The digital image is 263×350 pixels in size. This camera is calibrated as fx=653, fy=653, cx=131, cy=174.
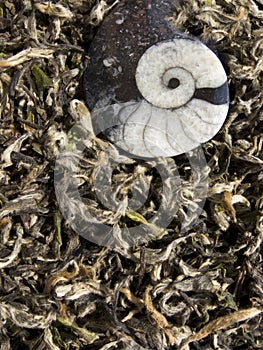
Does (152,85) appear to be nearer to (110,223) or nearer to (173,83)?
(173,83)

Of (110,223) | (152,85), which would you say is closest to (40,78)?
(152,85)

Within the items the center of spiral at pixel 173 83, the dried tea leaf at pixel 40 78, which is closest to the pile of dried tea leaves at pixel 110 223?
the dried tea leaf at pixel 40 78

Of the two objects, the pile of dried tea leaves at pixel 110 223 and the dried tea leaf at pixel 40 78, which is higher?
the dried tea leaf at pixel 40 78

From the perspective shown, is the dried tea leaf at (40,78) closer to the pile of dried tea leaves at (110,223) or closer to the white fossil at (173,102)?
the pile of dried tea leaves at (110,223)

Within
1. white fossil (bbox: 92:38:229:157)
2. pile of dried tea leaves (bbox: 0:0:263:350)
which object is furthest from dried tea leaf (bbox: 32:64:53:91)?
white fossil (bbox: 92:38:229:157)

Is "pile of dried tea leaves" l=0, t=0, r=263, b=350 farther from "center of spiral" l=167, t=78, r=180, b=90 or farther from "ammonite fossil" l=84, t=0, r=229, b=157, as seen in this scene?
"center of spiral" l=167, t=78, r=180, b=90

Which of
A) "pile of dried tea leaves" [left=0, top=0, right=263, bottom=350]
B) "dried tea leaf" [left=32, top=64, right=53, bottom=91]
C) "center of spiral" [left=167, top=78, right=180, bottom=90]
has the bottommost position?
"pile of dried tea leaves" [left=0, top=0, right=263, bottom=350]

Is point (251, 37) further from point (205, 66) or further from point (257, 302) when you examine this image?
point (257, 302)
